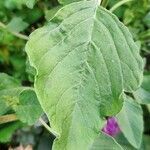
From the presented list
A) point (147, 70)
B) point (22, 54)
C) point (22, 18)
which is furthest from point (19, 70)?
point (147, 70)

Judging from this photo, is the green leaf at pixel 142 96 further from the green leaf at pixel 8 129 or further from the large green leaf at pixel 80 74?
the large green leaf at pixel 80 74

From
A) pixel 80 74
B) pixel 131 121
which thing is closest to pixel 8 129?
pixel 131 121

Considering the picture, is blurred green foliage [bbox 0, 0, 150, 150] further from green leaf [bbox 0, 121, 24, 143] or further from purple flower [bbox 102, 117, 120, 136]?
green leaf [bbox 0, 121, 24, 143]

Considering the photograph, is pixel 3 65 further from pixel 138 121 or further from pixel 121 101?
pixel 121 101

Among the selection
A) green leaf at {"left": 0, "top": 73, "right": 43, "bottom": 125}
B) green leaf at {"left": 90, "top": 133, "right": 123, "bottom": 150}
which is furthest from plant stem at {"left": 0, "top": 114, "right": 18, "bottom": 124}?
green leaf at {"left": 90, "top": 133, "right": 123, "bottom": 150}

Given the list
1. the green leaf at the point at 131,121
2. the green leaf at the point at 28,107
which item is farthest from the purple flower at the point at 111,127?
the green leaf at the point at 28,107

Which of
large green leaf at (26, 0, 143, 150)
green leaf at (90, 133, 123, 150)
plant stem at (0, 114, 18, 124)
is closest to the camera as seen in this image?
large green leaf at (26, 0, 143, 150)

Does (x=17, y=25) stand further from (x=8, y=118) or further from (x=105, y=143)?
(x=105, y=143)
